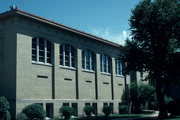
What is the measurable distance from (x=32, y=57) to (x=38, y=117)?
6684 millimetres

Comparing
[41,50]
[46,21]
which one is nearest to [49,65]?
[41,50]

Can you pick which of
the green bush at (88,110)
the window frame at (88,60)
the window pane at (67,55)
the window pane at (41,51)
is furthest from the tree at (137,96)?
the window pane at (41,51)

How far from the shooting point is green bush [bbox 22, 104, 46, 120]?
24078mm

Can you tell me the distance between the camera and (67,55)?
107 ft

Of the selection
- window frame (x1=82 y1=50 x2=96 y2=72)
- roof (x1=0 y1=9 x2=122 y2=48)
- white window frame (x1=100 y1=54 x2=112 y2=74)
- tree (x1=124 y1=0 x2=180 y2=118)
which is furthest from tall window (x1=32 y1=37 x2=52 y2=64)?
white window frame (x1=100 y1=54 x2=112 y2=74)

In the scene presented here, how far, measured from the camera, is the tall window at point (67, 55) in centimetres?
3176

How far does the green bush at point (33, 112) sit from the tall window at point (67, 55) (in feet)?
27.4

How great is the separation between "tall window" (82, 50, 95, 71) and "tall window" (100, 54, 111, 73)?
7.16ft

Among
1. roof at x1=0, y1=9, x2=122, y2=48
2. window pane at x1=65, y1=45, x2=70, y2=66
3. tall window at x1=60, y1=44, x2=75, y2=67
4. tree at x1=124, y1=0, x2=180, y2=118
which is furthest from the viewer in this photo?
window pane at x1=65, y1=45, x2=70, y2=66

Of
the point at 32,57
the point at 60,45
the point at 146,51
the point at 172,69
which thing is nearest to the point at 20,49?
the point at 32,57

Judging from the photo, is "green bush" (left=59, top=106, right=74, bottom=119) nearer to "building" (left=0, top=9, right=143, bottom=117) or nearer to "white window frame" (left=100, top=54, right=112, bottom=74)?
"building" (left=0, top=9, right=143, bottom=117)

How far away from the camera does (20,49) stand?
26203 mm

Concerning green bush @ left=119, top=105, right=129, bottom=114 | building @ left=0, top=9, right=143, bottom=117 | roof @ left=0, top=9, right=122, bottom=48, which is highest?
roof @ left=0, top=9, right=122, bottom=48

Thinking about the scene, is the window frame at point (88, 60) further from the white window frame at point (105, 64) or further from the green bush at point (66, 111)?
the green bush at point (66, 111)
